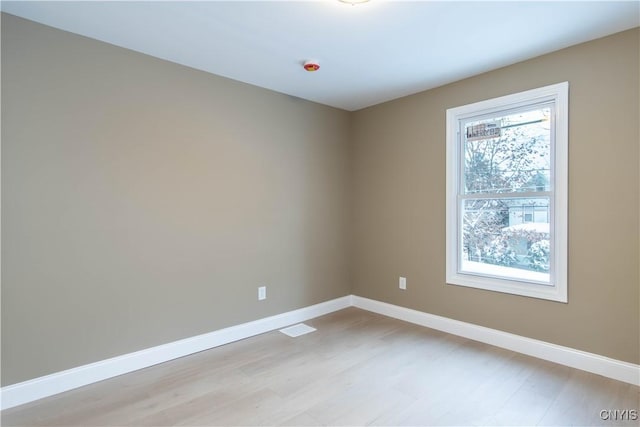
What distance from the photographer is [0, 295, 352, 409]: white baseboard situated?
2105 mm

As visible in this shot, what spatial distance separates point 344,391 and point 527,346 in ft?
5.31

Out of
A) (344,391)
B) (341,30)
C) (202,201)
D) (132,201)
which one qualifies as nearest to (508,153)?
(341,30)

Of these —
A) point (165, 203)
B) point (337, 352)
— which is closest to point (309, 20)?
point (165, 203)

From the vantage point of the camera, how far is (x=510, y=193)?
114 inches

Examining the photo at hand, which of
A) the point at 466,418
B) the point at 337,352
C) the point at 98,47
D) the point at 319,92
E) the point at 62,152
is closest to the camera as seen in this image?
the point at 466,418

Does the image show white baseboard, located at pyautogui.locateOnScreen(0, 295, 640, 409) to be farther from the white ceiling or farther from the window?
the white ceiling

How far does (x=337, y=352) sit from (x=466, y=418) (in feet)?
3.75

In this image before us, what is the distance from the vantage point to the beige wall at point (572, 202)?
2311mm

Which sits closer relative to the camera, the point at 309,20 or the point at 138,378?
the point at 309,20

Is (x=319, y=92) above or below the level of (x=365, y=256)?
Answer: above

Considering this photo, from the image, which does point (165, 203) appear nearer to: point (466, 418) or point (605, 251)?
point (466, 418)

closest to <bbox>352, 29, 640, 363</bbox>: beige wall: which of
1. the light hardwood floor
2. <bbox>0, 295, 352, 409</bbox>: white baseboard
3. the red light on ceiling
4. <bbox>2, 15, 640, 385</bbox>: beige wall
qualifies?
<bbox>2, 15, 640, 385</bbox>: beige wall

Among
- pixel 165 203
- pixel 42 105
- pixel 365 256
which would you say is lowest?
pixel 365 256

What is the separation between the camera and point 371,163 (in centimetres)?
399
